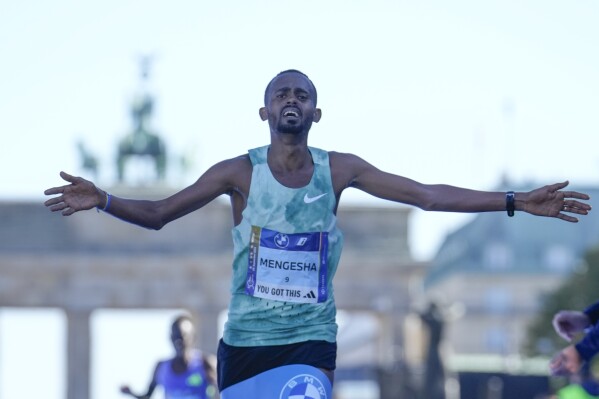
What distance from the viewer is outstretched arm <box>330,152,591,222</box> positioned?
9.29 meters

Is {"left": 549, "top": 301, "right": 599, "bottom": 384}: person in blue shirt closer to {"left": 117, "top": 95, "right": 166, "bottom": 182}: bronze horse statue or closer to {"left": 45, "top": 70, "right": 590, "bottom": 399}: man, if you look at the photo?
{"left": 45, "top": 70, "right": 590, "bottom": 399}: man

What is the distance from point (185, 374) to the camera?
17906mm

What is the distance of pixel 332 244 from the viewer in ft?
30.8

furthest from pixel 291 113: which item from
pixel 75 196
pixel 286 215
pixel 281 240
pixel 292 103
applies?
pixel 75 196

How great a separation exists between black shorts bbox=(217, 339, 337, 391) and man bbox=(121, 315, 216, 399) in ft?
28.0

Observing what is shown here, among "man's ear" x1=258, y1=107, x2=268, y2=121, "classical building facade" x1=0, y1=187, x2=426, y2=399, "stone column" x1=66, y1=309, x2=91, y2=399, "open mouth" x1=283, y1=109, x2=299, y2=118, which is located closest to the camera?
"open mouth" x1=283, y1=109, x2=299, y2=118

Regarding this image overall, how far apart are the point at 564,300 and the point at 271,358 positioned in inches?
2564

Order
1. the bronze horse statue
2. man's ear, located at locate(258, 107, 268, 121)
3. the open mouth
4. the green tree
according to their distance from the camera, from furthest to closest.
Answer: the green tree < the bronze horse statue < man's ear, located at locate(258, 107, 268, 121) < the open mouth

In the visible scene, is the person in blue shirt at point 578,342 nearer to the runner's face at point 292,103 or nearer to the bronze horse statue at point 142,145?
the runner's face at point 292,103

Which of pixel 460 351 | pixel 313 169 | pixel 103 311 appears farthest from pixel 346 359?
pixel 313 169

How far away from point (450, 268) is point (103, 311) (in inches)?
2621

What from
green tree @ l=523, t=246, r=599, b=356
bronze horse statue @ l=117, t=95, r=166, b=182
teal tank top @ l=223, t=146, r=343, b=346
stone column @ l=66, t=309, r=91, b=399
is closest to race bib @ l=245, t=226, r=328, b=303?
teal tank top @ l=223, t=146, r=343, b=346

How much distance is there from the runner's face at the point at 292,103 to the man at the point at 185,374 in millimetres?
8607

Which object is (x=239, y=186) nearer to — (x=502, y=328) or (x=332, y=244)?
(x=332, y=244)
